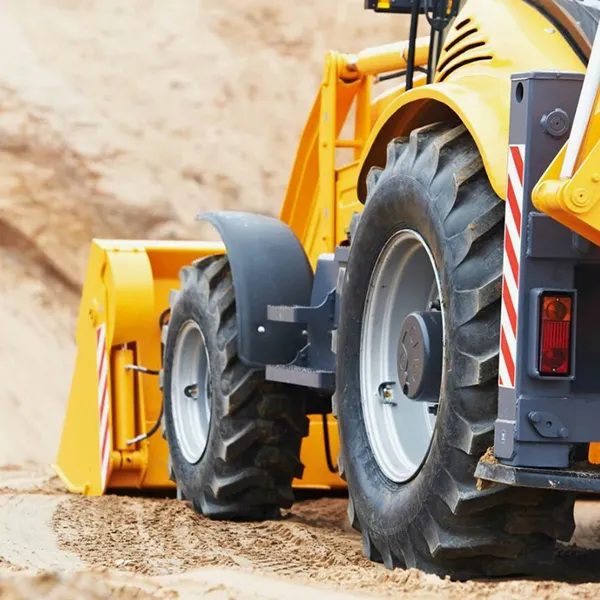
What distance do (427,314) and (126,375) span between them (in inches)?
138

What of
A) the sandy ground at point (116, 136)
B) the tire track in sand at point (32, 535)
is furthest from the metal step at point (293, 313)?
the sandy ground at point (116, 136)

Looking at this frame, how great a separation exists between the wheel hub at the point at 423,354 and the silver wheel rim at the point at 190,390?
8.53 ft

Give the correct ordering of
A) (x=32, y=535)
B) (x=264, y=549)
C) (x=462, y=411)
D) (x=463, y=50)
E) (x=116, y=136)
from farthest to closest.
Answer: (x=116, y=136) < (x=32, y=535) < (x=264, y=549) < (x=463, y=50) < (x=462, y=411)

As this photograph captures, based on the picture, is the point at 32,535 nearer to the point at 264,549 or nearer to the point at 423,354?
the point at 264,549

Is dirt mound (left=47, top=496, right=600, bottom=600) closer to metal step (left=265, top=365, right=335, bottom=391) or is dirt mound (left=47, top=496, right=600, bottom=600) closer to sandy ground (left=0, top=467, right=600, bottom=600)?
sandy ground (left=0, top=467, right=600, bottom=600)

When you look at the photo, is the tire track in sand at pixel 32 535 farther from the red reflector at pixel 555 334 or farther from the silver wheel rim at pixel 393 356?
the red reflector at pixel 555 334

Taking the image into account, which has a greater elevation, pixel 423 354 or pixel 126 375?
pixel 423 354

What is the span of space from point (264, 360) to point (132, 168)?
292 inches

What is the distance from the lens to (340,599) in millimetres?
3504

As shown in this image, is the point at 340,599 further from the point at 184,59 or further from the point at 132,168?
the point at 184,59

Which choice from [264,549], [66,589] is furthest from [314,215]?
[66,589]

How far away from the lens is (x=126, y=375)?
24.4 feet

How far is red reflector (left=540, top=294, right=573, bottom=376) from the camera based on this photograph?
3666mm

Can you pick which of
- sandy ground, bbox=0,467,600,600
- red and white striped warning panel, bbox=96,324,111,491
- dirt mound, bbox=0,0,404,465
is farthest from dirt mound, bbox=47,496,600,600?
dirt mound, bbox=0,0,404,465
